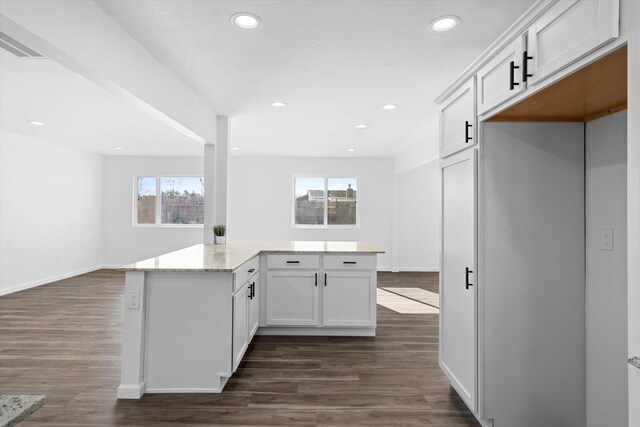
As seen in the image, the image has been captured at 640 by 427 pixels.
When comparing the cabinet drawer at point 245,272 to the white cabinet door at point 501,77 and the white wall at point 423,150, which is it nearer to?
the white cabinet door at point 501,77

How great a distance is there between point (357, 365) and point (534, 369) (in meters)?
1.37

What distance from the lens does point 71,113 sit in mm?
4582

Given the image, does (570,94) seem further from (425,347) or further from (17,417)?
(425,347)

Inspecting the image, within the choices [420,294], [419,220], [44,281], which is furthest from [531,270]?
[44,281]

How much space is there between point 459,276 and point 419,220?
5.84 meters

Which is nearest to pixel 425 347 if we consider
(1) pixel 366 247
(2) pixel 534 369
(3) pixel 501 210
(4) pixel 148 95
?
(1) pixel 366 247

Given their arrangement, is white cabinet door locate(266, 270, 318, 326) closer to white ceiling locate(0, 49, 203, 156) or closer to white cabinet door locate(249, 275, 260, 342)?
white cabinet door locate(249, 275, 260, 342)

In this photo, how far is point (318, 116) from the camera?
460cm

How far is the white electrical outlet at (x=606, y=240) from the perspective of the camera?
1.88 m

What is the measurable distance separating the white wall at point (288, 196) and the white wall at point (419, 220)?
342 millimetres

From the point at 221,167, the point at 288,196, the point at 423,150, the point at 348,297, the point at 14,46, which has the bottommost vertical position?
the point at 348,297

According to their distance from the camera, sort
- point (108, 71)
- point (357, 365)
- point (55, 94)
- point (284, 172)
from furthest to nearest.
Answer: point (284, 172)
point (55, 94)
point (357, 365)
point (108, 71)

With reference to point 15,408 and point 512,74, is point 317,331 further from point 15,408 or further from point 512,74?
point 15,408

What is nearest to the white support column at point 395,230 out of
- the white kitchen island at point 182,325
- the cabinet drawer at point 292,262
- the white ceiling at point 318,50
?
the white ceiling at point 318,50
